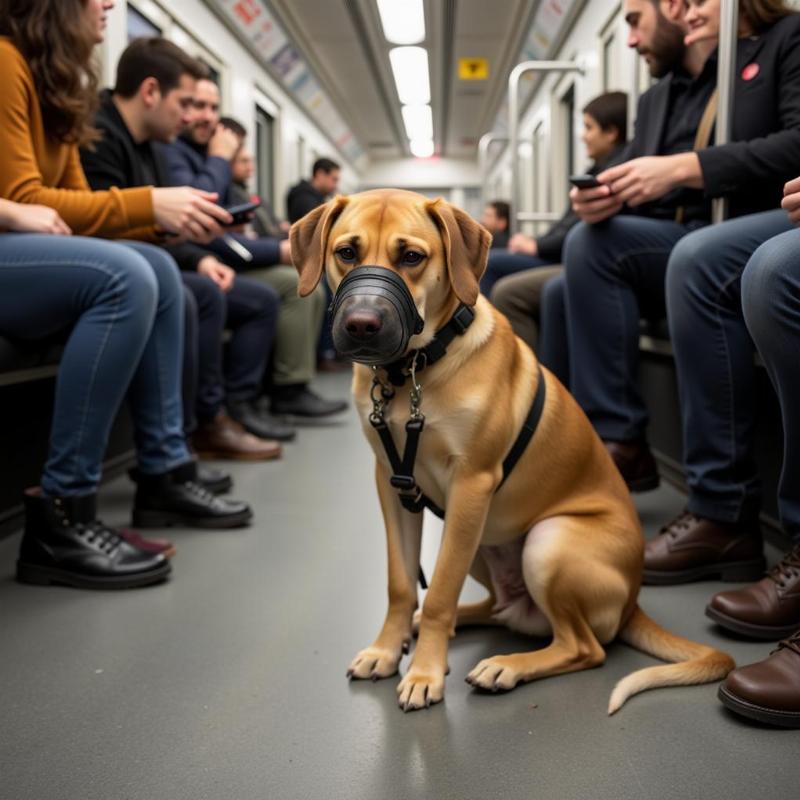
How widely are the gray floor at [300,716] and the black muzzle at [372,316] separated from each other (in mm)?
585

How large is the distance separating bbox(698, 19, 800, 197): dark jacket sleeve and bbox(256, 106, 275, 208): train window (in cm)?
708

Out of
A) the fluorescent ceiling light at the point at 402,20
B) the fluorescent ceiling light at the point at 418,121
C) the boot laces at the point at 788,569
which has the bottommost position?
the boot laces at the point at 788,569

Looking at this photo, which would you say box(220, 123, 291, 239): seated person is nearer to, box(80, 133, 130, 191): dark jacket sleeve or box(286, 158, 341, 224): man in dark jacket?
box(286, 158, 341, 224): man in dark jacket

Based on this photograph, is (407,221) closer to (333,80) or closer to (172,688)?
(172,688)

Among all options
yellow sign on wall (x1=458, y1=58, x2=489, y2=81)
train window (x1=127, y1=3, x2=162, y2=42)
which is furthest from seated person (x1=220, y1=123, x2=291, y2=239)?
yellow sign on wall (x1=458, y1=58, x2=489, y2=81)

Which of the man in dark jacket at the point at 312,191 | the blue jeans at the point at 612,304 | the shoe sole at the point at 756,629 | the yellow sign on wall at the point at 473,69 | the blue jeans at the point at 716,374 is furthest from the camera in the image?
the yellow sign on wall at the point at 473,69

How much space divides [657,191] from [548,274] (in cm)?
132

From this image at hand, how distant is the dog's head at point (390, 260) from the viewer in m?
1.25

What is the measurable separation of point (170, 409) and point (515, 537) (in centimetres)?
123

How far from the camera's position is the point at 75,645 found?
165 centimetres

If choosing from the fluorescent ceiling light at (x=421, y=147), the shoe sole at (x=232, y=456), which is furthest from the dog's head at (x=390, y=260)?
the fluorescent ceiling light at (x=421, y=147)

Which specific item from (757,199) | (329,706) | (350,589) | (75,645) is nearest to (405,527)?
(329,706)

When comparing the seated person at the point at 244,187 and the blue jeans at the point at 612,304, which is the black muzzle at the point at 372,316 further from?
the seated person at the point at 244,187

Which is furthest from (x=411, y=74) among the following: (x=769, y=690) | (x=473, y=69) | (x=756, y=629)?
(x=769, y=690)
